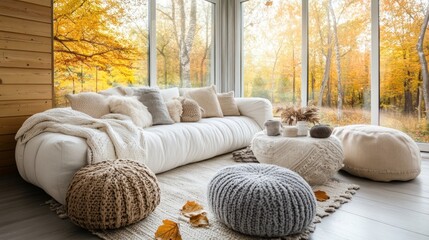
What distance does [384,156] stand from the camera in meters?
2.18

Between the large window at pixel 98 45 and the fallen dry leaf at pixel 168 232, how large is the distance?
209 centimetres

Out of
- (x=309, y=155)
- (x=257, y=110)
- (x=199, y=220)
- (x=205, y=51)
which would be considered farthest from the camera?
(x=205, y=51)

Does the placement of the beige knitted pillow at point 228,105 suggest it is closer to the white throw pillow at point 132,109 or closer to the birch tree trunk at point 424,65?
the white throw pillow at point 132,109

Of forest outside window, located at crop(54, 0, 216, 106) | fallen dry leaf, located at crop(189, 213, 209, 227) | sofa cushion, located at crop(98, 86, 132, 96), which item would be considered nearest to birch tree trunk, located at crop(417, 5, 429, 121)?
forest outside window, located at crop(54, 0, 216, 106)

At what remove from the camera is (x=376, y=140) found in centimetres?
223

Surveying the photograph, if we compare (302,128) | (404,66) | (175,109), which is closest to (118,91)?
(175,109)

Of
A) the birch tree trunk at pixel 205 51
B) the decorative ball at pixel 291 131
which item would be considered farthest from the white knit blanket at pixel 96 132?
the birch tree trunk at pixel 205 51

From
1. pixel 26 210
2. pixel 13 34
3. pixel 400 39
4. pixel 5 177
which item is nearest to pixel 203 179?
pixel 26 210

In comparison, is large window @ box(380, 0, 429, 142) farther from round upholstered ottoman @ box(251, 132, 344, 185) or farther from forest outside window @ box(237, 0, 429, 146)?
round upholstered ottoman @ box(251, 132, 344, 185)

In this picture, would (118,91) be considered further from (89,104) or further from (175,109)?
(175,109)

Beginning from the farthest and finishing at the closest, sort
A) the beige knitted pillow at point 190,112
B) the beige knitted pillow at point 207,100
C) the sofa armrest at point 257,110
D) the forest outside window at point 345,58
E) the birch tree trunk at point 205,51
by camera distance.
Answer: the birch tree trunk at point 205,51 < the sofa armrest at point 257,110 < the beige knitted pillow at point 207,100 < the forest outside window at point 345,58 < the beige knitted pillow at point 190,112

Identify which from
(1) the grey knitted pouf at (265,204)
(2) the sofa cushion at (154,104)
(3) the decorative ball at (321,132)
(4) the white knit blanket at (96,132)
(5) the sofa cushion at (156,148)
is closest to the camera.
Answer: (1) the grey knitted pouf at (265,204)

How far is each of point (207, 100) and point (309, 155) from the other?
5.50 ft

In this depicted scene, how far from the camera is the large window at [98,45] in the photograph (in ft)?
9.63
